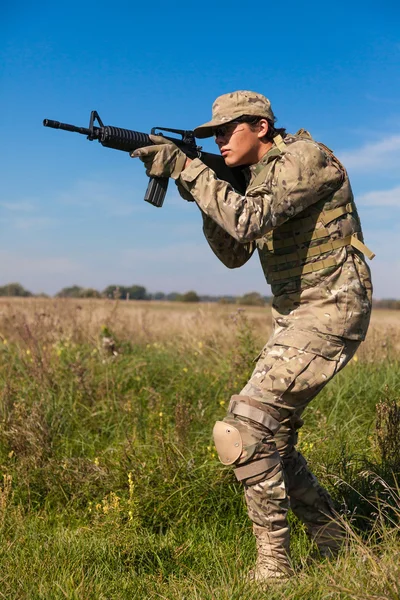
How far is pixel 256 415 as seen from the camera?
2930 millimetres

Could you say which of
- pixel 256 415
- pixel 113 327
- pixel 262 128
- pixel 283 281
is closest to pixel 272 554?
pixel 256 415

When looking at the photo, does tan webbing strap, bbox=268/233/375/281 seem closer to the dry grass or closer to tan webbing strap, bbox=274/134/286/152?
tan webbing strap, bbox=274/134/286/152

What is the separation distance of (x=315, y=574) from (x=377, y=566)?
26cm

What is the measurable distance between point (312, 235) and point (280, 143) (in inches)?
19.4

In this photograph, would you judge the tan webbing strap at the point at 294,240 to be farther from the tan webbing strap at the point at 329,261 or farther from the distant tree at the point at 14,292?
the distant tree at the point at 14,292

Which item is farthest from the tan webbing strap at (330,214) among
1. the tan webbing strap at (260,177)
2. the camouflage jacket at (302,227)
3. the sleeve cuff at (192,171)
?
the sleeve cuff at (192,171)

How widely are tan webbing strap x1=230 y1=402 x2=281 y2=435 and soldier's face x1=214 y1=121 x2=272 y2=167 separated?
4.30 feet

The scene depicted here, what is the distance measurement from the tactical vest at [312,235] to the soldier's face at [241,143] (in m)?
0.14

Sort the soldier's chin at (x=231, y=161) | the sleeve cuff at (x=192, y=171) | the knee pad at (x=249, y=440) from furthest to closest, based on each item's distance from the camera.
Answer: the soldier's chin at (x=231, y=161), the sleeve cuff at (x=192, y=171), the knee pad at (x=249, y=440)

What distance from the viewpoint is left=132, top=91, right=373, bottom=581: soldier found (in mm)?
2953

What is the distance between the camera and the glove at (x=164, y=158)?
3.29m

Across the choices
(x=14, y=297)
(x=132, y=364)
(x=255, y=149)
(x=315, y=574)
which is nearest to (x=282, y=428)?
(x=315, y=574)

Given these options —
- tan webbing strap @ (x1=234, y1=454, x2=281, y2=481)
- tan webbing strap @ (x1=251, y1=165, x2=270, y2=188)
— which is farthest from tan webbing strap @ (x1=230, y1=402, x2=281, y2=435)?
tan webbing strap @ (x1=251, y1=165, x2=270, y2=188)

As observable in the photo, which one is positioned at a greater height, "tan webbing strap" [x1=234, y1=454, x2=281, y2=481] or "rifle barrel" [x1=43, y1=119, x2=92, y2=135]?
"rifle barrel" [x1=43, y1=119, x2=92, y2=135]
